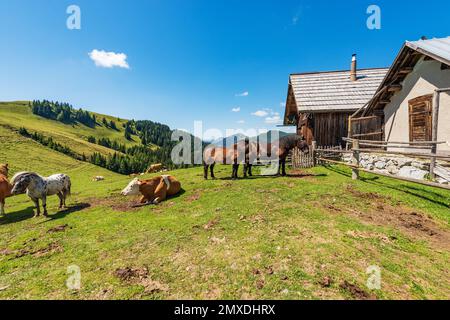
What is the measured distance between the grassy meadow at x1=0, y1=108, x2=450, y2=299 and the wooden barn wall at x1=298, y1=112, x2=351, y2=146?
9443 mm

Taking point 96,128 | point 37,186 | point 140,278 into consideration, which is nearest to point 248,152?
point 140,278

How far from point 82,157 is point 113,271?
259ft

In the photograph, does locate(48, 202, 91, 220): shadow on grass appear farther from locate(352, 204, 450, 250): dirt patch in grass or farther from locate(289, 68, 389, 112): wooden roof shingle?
locate(289, 68, 389, 112): wooden roof shingle

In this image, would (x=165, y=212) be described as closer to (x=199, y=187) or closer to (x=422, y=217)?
(x=199, y=187)

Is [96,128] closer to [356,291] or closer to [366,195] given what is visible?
[366,195]

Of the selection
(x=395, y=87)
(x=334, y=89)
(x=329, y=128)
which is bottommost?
(x=329, y=128)

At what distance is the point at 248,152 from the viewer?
41.6 ft

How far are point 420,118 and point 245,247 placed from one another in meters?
13.3

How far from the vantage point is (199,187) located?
36.9 feet

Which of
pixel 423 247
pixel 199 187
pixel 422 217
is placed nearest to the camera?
pixel 423 247

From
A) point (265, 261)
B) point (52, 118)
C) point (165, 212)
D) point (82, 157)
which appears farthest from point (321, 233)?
point (52, 118)

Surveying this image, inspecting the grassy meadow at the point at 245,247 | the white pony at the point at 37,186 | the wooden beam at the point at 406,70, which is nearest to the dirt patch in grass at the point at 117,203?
the grassy meadow at the point at 245,247

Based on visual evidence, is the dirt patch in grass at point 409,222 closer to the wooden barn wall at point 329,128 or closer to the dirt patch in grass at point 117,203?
the dirt patch in grass at point 117,203
